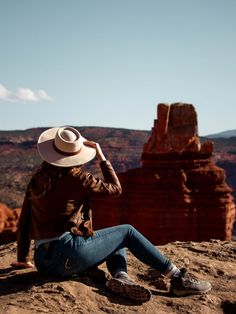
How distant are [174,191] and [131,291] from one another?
17889 mm

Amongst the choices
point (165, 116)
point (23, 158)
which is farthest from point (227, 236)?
point (23, 158)

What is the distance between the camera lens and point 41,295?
3.78m

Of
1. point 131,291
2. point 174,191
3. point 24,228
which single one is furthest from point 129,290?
point 174,191

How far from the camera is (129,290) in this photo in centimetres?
388

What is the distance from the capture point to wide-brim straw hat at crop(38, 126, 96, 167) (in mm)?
3894

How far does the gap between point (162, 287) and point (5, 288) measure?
4.81ft

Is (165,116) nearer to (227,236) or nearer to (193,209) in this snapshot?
(193,209)

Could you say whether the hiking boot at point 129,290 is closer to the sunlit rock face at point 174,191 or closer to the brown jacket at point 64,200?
the brown jacket at point 64,200

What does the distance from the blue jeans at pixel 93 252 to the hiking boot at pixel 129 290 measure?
234 mm

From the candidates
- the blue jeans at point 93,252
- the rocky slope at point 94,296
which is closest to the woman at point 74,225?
the blue jeans at point 93,252

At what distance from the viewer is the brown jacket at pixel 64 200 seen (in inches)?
153

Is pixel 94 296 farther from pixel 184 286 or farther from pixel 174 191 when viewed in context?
pixel 174 191

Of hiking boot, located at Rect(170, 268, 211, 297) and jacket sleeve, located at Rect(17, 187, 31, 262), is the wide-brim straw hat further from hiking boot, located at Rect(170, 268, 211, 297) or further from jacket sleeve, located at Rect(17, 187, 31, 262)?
hiking boot, located at Rect(170, 268, 211, 297)

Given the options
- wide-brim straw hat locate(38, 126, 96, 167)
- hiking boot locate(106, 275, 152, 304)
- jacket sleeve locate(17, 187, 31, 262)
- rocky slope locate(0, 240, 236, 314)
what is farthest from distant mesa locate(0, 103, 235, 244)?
wide-brim straw hat locate(38, 126, 96, 167)
